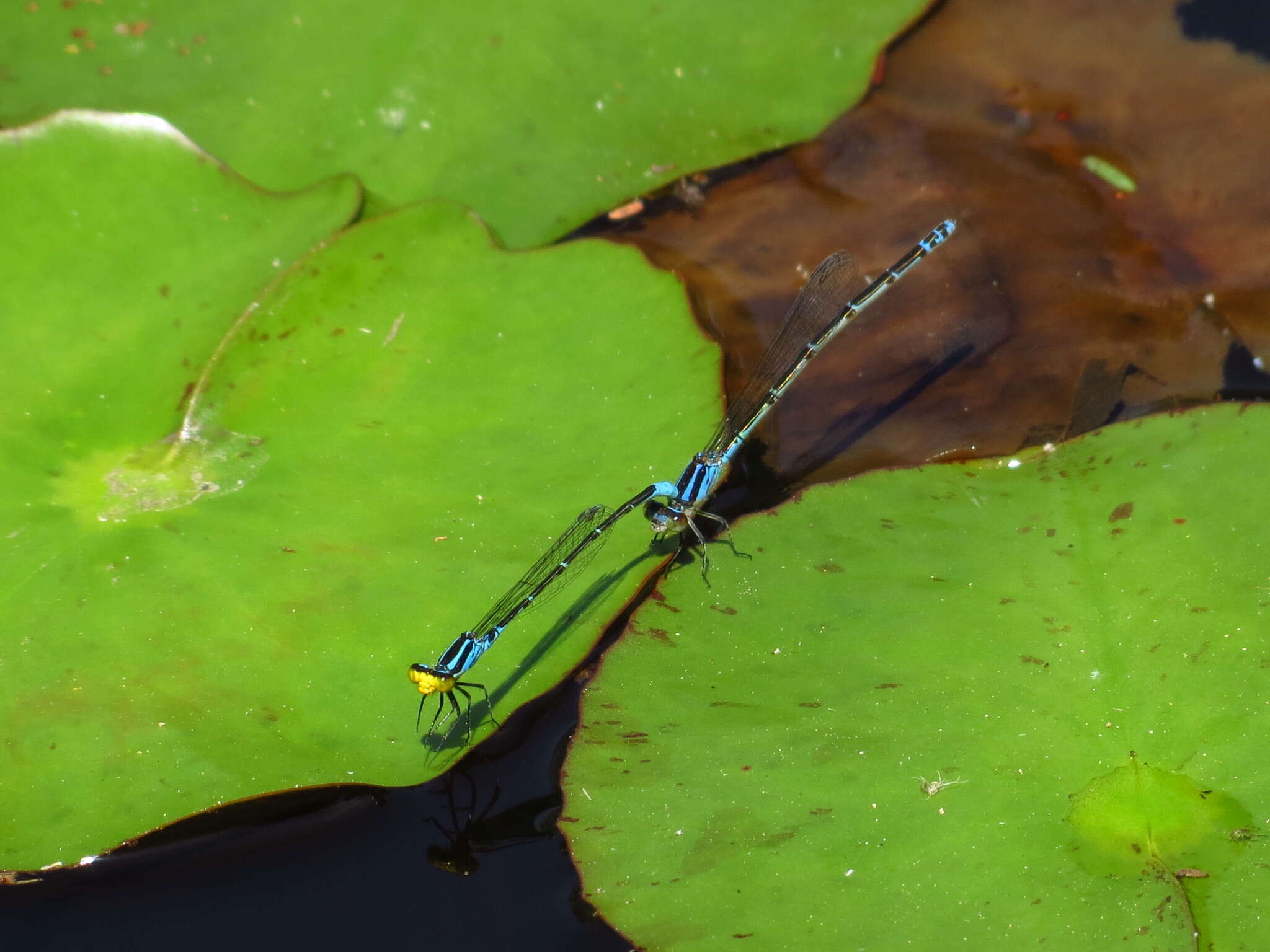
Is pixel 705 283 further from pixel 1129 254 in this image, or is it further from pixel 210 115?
pixel 210 115

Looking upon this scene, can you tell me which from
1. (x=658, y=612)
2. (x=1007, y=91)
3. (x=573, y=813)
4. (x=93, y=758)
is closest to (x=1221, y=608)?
(x=658, y=612)

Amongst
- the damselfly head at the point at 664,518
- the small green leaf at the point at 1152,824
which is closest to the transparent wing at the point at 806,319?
the damselfly head at the point at 664,518

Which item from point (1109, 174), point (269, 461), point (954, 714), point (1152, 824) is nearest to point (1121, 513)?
point (954, 714)

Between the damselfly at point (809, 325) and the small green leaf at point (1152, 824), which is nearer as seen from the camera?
Result: the small green leaf at point (1152, 824)

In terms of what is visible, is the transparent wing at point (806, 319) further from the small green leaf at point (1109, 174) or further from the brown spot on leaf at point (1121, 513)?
the brown spot on leaf at point (1121, 513)

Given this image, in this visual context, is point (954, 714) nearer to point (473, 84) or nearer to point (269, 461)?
point (269, 461)

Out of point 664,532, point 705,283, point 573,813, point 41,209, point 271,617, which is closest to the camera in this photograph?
point 573,813
